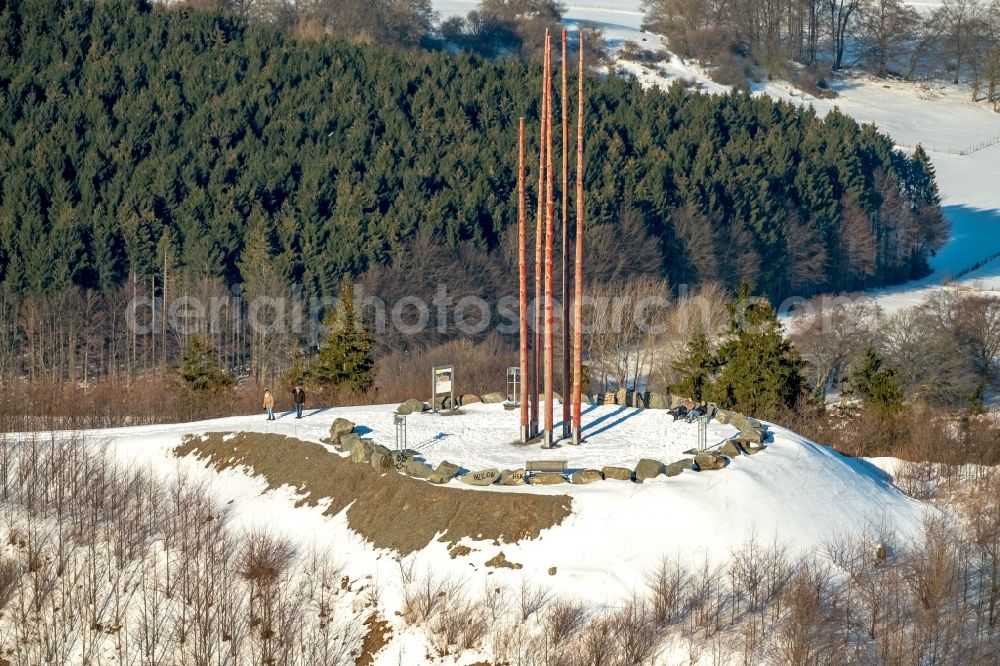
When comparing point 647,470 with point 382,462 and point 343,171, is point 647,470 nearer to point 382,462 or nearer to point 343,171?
point 382,462

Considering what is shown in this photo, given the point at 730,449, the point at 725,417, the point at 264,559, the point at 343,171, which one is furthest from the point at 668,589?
the point at 343,171

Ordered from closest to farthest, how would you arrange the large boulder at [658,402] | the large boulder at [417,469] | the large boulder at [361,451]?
1. the large boulder at [417,469]
2. the large boulder at [361,451]
3. the large boulder at [658,402]

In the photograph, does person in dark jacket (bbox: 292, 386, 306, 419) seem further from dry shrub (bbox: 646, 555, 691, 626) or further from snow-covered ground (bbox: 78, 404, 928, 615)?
dry shrub (bbox: 646, 555, 691, 626)

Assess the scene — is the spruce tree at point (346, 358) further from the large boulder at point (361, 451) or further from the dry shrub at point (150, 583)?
the large boulder at point (361, 451)

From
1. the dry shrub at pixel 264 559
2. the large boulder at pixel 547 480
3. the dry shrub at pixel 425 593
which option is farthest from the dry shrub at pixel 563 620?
the dry shrub at pixel 264 559

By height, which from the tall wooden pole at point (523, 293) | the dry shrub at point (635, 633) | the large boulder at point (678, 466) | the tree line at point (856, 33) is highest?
the tree line at point (856, 33)

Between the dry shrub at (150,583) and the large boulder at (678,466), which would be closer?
the dry shrub at (150,583)
